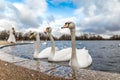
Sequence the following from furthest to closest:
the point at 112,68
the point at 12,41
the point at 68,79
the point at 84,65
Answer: the point at 12,41 → the point at 112,68 → the point at 84,65 → the point at 68,79

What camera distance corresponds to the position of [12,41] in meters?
30.2

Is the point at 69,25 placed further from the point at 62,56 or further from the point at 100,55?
the point at 100,55

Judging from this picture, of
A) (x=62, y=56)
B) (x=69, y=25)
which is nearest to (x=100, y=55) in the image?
(x=62, y=56)

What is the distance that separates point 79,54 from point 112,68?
174 cm

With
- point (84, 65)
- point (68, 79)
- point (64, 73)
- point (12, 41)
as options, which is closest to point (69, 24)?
point (84, 65)

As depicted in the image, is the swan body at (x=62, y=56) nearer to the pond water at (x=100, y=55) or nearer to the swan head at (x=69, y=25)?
the pond water at (x=100, y=55)

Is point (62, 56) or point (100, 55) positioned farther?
point (100, 55)

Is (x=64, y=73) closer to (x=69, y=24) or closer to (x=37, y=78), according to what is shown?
(x=37, y=78)

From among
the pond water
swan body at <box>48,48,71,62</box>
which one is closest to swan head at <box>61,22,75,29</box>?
the pond water

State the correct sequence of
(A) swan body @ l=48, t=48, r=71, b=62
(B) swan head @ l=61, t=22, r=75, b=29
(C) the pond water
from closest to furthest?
(B) swan head @ l=61, t=22, r=75, b=29 < (C) the pond water < (A) swan body @ l=48, t=48, r=71, b=62

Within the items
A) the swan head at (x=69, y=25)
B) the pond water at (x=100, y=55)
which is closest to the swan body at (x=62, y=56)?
the pond water at (x=100, y=55)

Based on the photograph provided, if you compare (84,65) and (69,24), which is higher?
(69,24)

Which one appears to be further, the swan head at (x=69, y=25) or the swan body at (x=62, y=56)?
the swan body at (x=62, y=56)

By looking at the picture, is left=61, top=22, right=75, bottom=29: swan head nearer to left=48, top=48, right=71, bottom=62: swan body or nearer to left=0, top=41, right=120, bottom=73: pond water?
left=0, top=41, right=120, bottom=73: pond water
